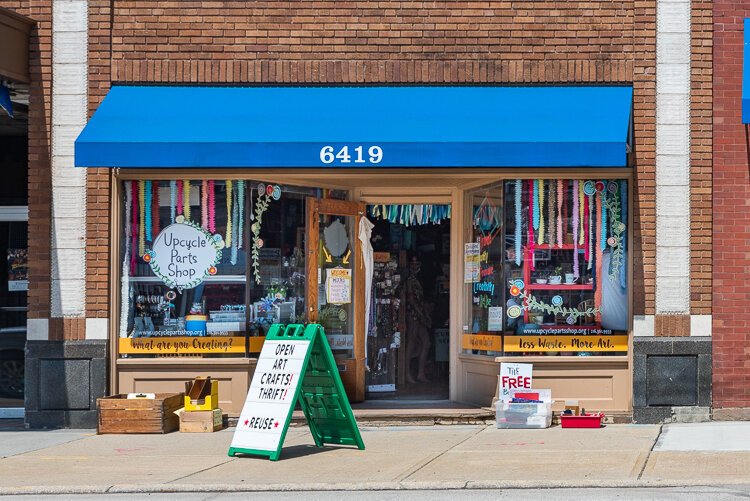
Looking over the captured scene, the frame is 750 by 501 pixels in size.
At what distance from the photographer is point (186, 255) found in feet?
42.5

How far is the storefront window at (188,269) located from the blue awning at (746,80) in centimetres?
525

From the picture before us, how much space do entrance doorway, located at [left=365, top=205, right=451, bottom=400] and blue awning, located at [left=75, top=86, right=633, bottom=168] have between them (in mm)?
1891

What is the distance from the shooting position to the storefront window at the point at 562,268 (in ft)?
42.2

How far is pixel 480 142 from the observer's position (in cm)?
1194

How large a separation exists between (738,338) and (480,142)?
3.57 metres

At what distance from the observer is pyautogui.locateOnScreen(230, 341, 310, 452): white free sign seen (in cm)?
1022

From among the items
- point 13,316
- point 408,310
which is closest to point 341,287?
point 408,310

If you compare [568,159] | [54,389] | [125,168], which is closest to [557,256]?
[568,159]

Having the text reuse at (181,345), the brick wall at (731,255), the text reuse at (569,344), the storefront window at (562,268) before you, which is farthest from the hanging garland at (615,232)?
the text reuse at (181,345)

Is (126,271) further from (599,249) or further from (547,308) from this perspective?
(599,249)

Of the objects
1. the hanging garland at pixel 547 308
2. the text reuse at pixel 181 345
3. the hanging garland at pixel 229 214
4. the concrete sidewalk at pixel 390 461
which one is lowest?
the concrete sidewalk at pixel 390 461

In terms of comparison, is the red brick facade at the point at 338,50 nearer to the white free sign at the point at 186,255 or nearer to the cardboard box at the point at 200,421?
the white free sign at the point at 186,255

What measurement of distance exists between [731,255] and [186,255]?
19.5ft

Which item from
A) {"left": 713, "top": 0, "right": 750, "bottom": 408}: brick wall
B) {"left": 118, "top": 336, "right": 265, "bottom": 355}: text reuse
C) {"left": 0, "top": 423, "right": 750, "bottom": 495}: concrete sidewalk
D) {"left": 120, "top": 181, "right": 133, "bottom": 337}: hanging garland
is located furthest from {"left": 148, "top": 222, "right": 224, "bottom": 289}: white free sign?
{"left": 713, "top": 0, "right": 750, "bottom": 408}: brick wall
